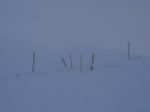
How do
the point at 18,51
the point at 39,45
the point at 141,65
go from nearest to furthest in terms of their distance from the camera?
the point at 141,65 < the point at 18,51 < the point at 39,45

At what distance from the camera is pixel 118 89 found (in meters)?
16.7

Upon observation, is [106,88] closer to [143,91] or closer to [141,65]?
[143,91]

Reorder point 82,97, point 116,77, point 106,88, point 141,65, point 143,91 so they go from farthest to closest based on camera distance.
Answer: point 141,65 → point 116,77 → point 106,88 → point 143,91 → point 82,97

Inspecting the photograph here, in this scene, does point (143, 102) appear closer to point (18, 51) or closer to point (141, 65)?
point (141, 65)

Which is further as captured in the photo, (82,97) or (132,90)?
(132,90)

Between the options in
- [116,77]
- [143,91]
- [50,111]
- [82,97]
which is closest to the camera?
[50,111]

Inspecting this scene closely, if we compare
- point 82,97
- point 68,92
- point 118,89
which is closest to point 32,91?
point 68,92

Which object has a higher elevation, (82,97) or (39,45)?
(39,45)

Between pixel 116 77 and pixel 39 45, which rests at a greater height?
pixel 39 45

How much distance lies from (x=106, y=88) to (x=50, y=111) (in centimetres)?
587

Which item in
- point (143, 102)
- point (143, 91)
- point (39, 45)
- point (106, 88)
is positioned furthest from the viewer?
point (39, 45)

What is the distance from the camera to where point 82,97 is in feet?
47.9

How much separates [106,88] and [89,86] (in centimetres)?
109

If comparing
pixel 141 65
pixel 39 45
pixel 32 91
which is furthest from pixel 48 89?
pixel 39 45
